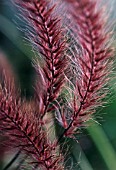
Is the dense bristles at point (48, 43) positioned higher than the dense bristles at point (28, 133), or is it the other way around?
the dense bristles at point (48, 43)

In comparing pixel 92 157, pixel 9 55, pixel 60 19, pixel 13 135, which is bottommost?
pixel 92 157

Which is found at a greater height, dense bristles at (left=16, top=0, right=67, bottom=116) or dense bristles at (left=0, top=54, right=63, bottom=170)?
dense bristles at (left=16, top=0, right=67, bottom=116)

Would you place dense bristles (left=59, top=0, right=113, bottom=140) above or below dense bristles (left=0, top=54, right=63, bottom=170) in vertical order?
above

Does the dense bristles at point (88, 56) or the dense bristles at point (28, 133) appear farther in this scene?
the dense bristles at point (28, 133)

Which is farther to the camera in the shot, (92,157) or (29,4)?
(92,157)

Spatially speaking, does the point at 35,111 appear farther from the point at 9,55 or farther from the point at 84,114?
the point at 9,55

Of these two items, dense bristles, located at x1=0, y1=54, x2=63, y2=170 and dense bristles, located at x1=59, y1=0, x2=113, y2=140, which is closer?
dense bristles, located at x1=59, y1=0, x2=113, y2=140

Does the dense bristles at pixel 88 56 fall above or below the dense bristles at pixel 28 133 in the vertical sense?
above

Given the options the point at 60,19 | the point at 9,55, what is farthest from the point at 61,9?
the point at 9,55

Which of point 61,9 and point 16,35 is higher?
point 16,35

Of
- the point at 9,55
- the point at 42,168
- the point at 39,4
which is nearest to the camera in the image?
the point at 39,4

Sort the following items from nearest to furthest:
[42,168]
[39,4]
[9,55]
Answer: [39,4], [42,168], [9,55]
